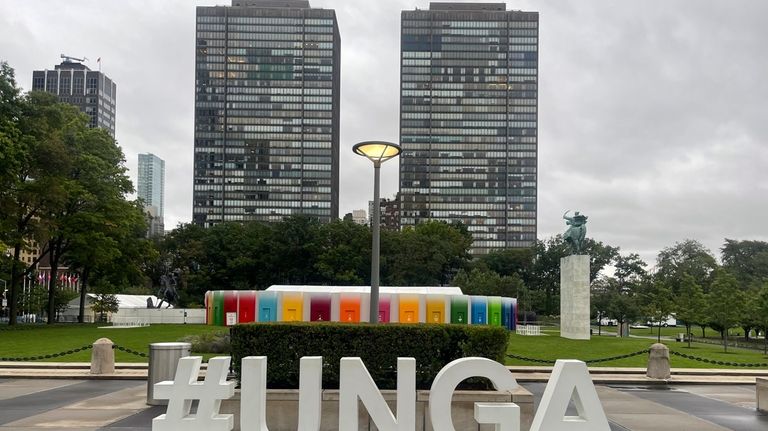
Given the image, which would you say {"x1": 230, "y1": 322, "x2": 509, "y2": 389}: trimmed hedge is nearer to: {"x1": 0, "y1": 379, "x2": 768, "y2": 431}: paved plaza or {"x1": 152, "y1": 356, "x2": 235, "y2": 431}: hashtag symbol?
{"x1": 0, "y1": 379, "x2": 768, "y2": 431}: paved plaza

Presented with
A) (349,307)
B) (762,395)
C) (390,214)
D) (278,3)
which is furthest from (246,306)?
(278,3)

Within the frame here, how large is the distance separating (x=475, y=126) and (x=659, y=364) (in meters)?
156

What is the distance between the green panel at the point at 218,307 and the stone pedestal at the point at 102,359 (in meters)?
28.3

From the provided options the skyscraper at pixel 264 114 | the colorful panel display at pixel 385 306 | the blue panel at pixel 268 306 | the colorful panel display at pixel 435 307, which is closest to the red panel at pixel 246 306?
the blue panel at pixel 268 306

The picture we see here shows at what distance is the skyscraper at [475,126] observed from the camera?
16950 cm

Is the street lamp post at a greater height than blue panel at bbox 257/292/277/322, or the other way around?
the street lamp post

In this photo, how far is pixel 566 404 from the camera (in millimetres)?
8531

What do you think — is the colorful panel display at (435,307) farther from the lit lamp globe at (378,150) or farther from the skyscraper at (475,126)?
the skyscraper at (475,126)

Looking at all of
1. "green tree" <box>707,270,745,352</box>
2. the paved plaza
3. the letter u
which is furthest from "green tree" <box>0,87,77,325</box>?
"green tree" <box>707,270,745,352</box>

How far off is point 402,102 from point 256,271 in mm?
101157

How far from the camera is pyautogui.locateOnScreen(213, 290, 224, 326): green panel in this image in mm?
47312

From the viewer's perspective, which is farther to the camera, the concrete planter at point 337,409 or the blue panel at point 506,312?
the blue panel at point 506,312

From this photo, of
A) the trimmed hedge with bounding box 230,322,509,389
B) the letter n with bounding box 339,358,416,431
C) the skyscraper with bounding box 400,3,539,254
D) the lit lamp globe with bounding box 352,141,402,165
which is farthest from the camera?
the skyscraper with bounding box 400,3,539,254

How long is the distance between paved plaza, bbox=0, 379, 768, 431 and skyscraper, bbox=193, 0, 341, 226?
14808 centimetres
